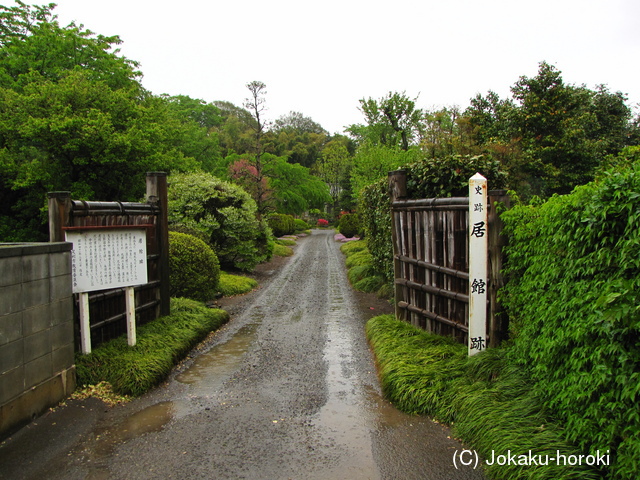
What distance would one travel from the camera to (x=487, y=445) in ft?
11.2

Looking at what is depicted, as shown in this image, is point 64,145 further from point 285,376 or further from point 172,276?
point 285,376

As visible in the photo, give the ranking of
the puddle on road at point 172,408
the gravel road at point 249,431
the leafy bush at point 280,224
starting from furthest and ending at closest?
1. the leafy bush at point 280,224
2. the puddle on road at point 172,408
3. the gravel road at point 249,431

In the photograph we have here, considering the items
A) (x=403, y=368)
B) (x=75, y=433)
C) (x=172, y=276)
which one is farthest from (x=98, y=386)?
(x=172, y=276)

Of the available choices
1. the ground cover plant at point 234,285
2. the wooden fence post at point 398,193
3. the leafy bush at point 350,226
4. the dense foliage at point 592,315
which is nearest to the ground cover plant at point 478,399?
the dense foliage at point 592,315

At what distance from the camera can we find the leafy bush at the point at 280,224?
33.0 meters

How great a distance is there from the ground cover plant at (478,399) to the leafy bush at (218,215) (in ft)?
28.9

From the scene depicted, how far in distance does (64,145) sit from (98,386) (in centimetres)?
1545

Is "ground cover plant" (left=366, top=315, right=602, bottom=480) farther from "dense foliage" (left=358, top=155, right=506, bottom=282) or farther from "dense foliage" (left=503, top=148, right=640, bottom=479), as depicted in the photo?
"dense foliage" (left=358, top=155, right=506, bottom=282)

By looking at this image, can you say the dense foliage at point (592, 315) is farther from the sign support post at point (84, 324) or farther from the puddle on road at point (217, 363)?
the sign support post at point (84, 324)

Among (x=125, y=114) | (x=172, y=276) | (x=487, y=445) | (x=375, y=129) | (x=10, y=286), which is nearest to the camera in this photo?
(x=487, y=445)

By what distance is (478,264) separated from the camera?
15.5 feet

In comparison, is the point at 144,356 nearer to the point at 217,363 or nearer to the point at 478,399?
the point at 217,363

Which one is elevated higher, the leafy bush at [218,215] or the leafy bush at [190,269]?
the leafy bush at [218,215]

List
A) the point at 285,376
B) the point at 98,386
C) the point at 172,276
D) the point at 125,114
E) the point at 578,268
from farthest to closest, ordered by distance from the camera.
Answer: the point at 125,114 → the point at 172,276 → the point at 285,376 → the point at 98,386 → the point at 578,268
